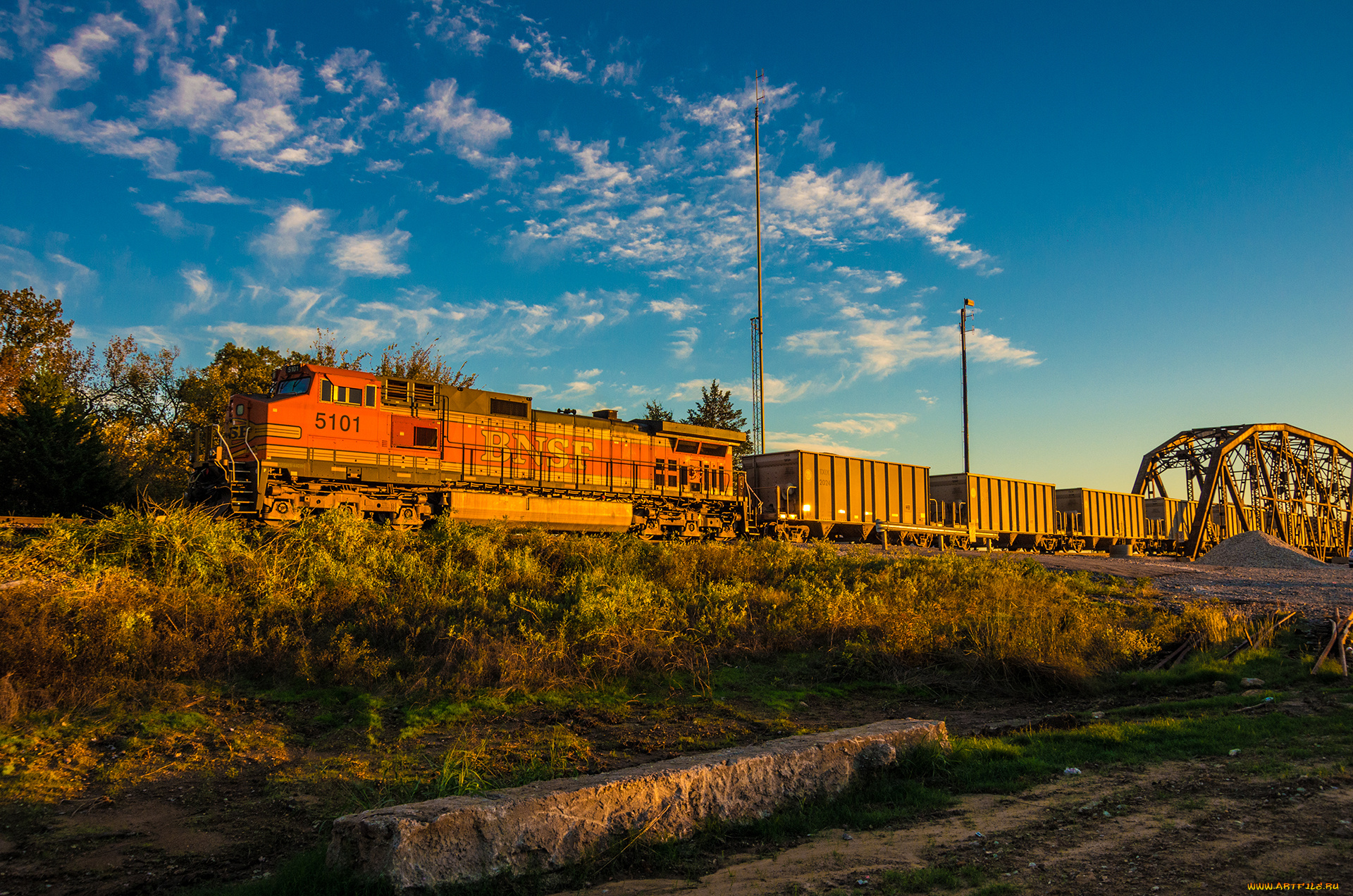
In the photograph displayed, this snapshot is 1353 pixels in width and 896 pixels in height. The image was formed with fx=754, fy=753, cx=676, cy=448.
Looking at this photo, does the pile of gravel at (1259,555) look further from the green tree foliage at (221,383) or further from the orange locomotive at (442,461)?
the green tree foliage at (221,383)

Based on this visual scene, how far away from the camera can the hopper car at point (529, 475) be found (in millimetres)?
16547

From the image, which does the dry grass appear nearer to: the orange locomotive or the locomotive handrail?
the locomotive handrail

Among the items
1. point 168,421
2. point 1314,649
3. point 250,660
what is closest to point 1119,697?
point 1314,649

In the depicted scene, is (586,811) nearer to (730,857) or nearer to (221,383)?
(730,857)

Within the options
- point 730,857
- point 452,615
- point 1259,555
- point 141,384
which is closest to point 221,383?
point 141,384

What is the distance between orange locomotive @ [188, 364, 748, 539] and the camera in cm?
1638

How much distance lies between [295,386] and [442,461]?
3712 millimetres

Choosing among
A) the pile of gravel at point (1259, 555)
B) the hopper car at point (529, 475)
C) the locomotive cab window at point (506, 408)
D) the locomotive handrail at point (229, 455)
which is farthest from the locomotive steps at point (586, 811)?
the pile of gravel at point (1259, 555)

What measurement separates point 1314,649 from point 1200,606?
3.64m

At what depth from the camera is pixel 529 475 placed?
20.2 meters

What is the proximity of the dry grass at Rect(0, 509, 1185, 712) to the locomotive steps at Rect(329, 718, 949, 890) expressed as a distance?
13.5ft

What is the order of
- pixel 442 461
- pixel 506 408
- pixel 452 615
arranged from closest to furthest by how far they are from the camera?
pixel 452 615 < pixel 442 461 < pixel 506 408

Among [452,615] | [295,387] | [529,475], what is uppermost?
[295,387]

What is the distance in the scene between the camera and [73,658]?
8.05 metres
